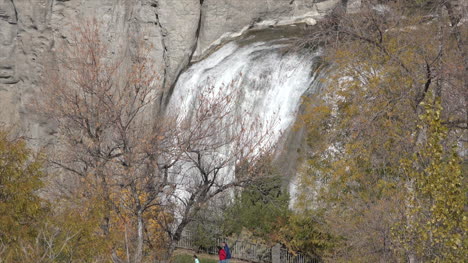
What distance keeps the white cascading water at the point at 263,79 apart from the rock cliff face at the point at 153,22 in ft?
7.90

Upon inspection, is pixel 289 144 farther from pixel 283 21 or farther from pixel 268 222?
pixel 283 21

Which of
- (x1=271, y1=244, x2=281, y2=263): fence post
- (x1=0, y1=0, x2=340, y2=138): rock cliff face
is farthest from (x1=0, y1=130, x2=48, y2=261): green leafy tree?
(x1=0, y1=0, x2=340, y2=138): rock cliff face

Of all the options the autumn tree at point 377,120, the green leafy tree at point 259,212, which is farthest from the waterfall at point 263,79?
the autumn tree at point 377,120

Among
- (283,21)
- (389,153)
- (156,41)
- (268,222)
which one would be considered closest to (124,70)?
(156,41)

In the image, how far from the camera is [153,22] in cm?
3791

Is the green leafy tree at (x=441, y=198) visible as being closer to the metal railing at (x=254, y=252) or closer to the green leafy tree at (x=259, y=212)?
the metal railing at (x=254, y=252)

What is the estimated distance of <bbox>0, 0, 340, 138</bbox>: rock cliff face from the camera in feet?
124

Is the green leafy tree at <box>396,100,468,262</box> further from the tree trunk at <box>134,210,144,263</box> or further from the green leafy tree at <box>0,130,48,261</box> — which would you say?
the green leafy tree at <box>0,130,48,261</box>

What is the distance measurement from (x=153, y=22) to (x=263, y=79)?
29.6 feet

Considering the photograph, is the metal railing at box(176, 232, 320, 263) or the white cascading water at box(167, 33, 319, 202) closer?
the metal railing at box(176, 232, 320, 263)

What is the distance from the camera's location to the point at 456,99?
17.5 meters

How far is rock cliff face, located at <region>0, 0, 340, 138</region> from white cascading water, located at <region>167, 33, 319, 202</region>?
2408 mm

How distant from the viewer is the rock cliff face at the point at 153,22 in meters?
37.7

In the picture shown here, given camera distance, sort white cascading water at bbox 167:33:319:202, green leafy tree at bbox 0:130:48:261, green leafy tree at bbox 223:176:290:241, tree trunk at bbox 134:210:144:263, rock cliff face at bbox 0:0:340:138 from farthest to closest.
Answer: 1. rock cliff face at bbox 0:0:340:138
2. white cascading water at bbox 167:33:319:202
3. green leafy tree at bbox 223:176:290:241
4. tree trunk at bbox 134:210:144:263
5. green leafy tree at bbox 0:130:48:261
